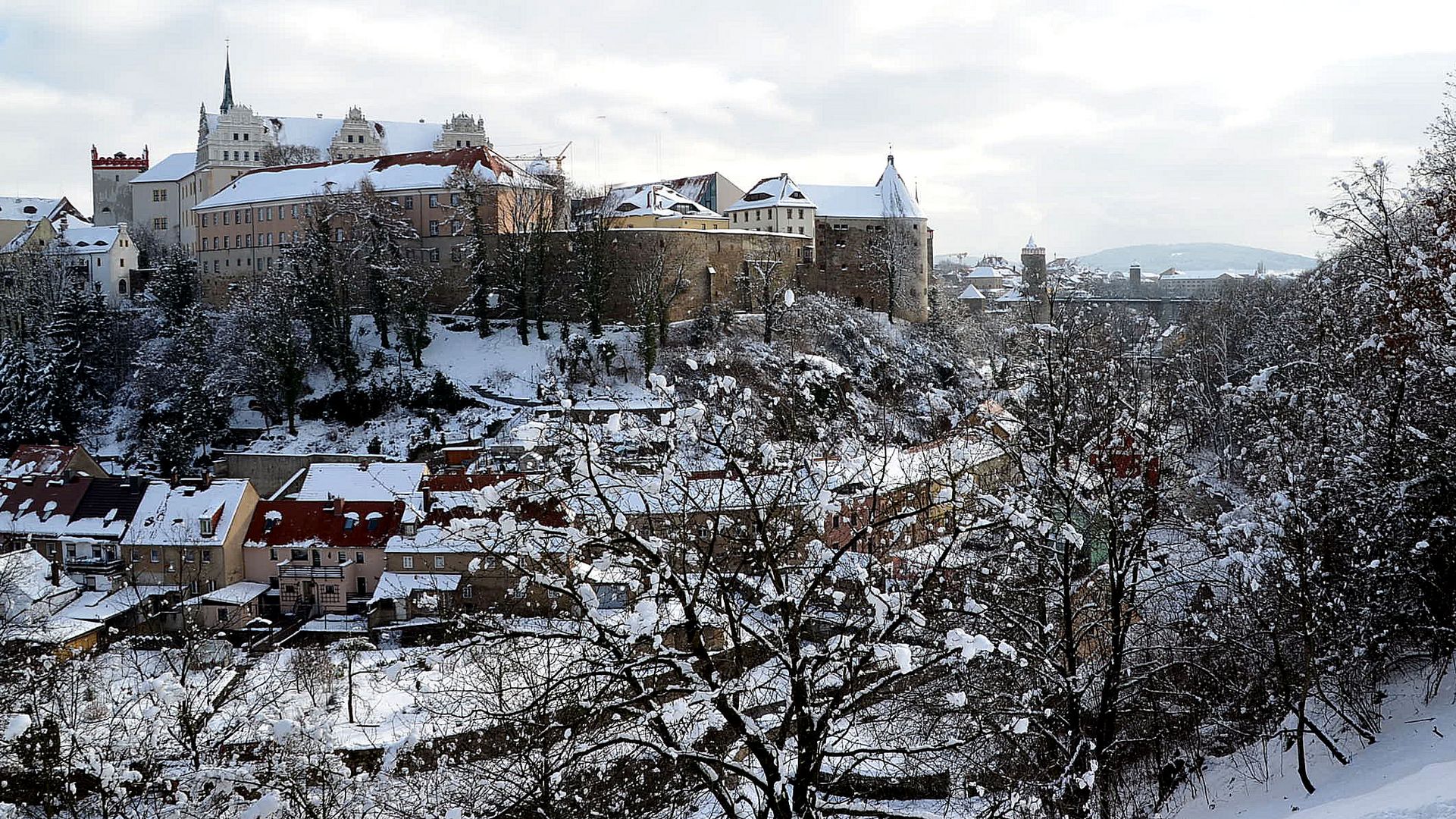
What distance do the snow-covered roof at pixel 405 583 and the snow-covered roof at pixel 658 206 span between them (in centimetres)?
2059

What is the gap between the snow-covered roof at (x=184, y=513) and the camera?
85.0 feet

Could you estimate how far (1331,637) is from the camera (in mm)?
8180

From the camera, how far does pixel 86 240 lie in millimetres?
48531

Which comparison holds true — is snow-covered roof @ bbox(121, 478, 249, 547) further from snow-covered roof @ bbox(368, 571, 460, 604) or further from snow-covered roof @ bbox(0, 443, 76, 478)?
snow-covered roof @ bbox(368, 571, 460, 604)

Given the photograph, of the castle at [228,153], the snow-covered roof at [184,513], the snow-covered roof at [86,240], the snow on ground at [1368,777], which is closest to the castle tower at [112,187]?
the castle at [228,153]

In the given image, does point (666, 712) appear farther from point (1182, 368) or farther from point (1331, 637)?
point (1182, 368)

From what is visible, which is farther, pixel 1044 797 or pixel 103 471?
pixel 103 471

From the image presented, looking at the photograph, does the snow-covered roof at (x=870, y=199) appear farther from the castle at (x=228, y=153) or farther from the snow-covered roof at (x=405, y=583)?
the snow-covered roof at (x=405, y=583)

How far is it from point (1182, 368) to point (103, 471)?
2928cm

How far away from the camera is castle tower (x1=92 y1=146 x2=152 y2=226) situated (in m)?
60.4

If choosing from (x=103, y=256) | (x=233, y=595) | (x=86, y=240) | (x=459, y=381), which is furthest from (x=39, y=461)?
(x=86, y=240)

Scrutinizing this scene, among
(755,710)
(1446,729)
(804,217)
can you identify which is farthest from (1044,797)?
(804,217)

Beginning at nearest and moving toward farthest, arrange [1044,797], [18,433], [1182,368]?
1. [1044,797]
2. [1182,368]
3. [18,433]

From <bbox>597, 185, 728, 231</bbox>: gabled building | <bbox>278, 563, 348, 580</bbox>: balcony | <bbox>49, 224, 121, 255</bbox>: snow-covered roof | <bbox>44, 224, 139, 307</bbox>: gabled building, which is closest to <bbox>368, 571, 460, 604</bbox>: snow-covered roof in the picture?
<bbox>278, 563, 348, 580</bbox>: balcony
